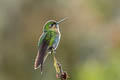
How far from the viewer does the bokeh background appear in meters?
13.3

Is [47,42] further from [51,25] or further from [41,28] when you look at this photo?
[41,28]

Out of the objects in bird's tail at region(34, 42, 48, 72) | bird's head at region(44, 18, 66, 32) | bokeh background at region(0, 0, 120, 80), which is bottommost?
bird's tail at region(34, 42, 48, 72)

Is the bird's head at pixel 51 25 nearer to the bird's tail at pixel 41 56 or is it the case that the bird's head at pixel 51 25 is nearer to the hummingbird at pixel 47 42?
the hummingbird at pixel 47 42

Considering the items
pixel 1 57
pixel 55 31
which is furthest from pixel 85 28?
pixel 55 31

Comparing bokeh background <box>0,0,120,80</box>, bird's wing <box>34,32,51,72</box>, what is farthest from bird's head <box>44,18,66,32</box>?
bokeh background <box>0,0,120,80</box>

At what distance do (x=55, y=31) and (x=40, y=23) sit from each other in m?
12.5

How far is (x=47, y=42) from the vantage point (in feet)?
6.82

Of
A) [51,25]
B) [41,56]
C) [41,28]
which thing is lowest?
[41,56]

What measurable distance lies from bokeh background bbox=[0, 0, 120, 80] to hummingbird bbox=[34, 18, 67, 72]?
32.2 feet

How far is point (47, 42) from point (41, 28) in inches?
466

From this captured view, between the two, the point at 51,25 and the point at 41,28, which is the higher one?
the point at 41,28

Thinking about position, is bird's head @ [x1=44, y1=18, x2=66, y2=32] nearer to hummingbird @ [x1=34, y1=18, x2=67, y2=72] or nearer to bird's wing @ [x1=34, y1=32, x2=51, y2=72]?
hummingbird @ [x1=34, y1=18, x2=67, y2=72]

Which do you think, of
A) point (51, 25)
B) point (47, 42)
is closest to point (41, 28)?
point (51, 25)

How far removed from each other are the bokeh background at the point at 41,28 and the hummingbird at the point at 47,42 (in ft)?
32.2
